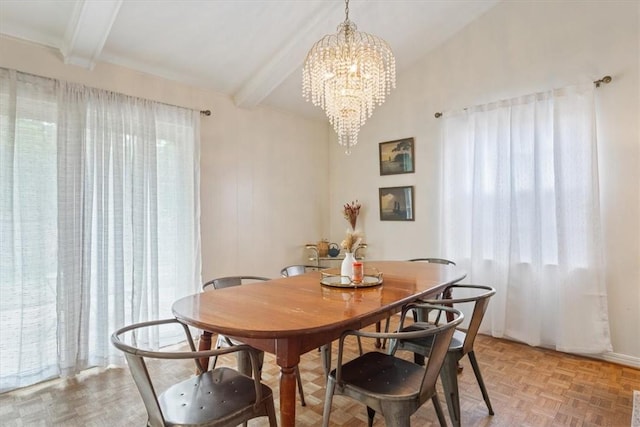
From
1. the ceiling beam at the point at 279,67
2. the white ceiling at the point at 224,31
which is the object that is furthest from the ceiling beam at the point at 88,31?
the ceiling beam at the point at 279,67

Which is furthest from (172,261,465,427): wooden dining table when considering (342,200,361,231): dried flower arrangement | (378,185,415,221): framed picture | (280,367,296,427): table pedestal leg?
(342,200,361,231): dried flower arrangement

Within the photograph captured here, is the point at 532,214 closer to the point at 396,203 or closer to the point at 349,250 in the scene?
the point at 396,203

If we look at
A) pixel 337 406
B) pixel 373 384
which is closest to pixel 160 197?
pixel 337 406

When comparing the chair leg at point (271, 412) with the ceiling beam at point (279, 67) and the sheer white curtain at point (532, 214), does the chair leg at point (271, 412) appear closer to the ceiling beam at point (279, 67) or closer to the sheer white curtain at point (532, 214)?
the sheer white curtain at point (532, 214)

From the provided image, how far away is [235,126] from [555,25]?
10.5 feet

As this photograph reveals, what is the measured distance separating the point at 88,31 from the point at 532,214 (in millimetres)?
3864

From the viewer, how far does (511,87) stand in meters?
3.50

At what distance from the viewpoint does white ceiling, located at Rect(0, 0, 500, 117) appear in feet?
8.29

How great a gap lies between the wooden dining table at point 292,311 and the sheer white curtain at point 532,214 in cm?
121

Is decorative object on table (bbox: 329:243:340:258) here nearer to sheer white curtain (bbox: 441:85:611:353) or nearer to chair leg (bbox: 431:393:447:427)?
sheer white curtain (bbox: 441:85:611:353)

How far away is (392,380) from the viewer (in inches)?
65.9

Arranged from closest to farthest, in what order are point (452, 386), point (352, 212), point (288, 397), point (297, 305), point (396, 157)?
point (288, 397) < point (297, 305) < point (452, 386) < point (396, 157) < point (352, 212)

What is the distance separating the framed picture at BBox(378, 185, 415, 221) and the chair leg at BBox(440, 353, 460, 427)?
2350 millimetres

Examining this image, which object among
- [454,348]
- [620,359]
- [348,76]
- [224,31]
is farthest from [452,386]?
[224,31]
